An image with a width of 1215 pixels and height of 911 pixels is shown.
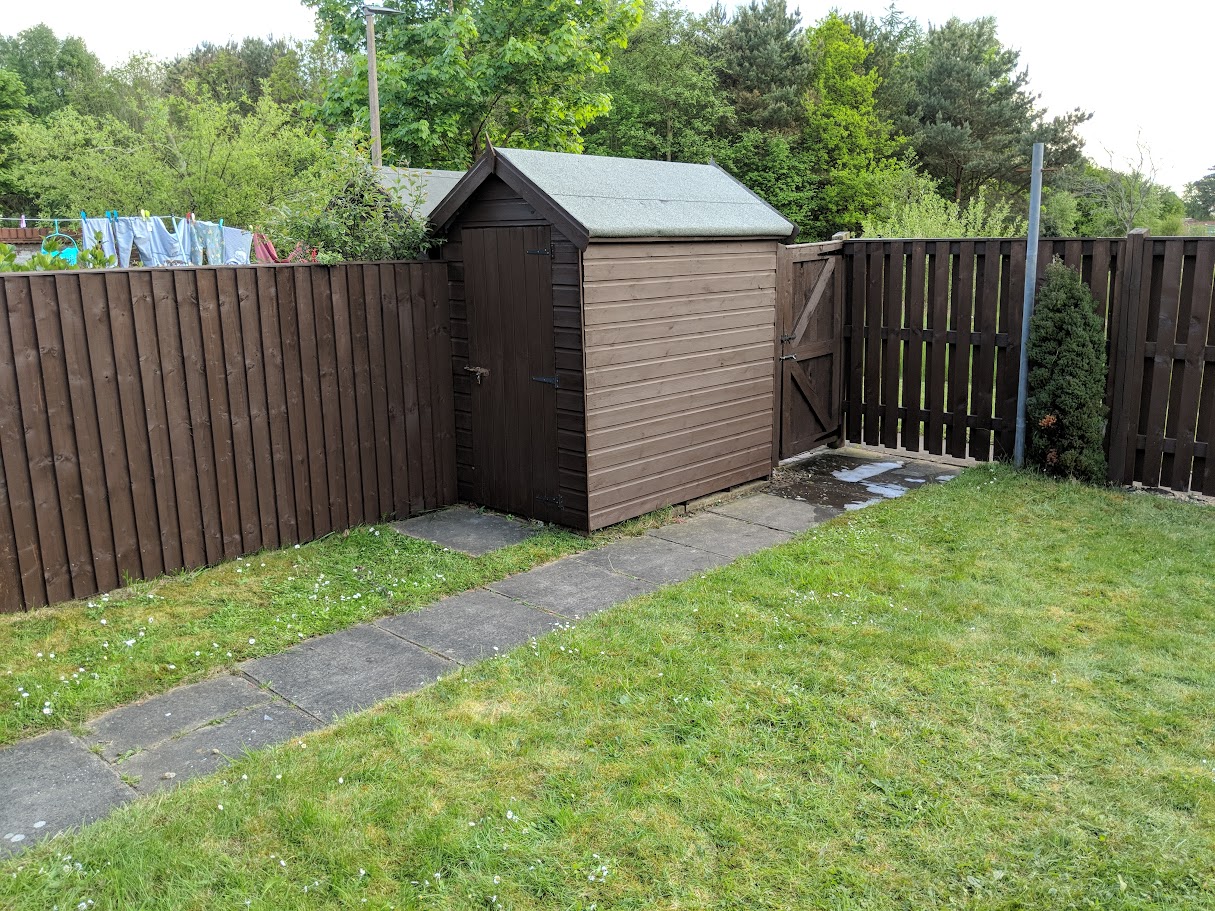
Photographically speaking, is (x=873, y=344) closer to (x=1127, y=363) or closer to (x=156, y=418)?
(x=1127, y=363)

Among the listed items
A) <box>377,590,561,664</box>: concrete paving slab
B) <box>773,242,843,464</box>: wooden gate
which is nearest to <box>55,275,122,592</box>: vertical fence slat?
<box>377,590,561,664</box>: concrete paving slab

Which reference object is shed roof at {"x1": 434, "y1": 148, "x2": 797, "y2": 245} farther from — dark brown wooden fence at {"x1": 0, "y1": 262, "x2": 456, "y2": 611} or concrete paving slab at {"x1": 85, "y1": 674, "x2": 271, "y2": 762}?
concrete paving slab at {"x1": 85, "y1": 674, "x2": 271, "y2": 762}

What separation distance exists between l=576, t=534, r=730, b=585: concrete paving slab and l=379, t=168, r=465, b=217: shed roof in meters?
3.13

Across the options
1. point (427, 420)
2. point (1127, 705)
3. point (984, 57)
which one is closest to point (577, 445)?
point (427, 420)

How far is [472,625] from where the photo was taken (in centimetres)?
498

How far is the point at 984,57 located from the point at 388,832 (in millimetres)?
41579

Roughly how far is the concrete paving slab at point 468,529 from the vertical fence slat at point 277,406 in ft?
2.74

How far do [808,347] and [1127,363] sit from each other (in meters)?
2.65

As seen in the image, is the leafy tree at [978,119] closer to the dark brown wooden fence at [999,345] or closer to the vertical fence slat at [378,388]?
the dark brown wooden fence at [999,345]

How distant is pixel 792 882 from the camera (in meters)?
2.87

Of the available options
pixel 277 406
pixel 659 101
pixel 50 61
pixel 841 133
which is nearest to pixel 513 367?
pixel 277 406

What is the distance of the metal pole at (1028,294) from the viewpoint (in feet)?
24.6

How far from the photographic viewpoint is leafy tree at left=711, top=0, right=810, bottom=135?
120 ft

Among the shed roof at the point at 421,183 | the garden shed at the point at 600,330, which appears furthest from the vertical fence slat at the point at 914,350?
the shed roof at the point at 421,183
